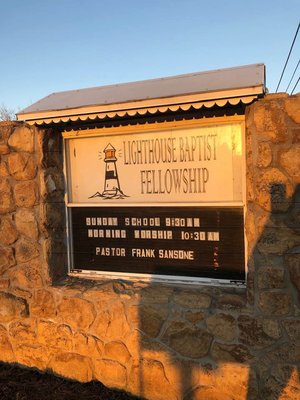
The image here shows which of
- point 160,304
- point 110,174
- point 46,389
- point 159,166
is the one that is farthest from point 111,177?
point 46,389

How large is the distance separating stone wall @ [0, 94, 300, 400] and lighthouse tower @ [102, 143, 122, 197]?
0.53m

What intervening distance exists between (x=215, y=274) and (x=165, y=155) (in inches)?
49.1

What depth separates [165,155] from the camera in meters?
3.65

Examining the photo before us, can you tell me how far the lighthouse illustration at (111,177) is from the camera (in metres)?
3.88

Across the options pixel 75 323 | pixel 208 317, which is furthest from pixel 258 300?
pixel 75 323

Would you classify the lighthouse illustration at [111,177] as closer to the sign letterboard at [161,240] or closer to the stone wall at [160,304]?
the sign letterboard at [161,240]

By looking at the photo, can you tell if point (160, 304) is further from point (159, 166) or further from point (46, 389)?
point (46, 389)

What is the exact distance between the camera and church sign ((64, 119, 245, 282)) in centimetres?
341

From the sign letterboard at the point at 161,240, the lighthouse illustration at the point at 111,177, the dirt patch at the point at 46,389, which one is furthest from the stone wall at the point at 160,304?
the lighthouse illustration at the point at 111,177

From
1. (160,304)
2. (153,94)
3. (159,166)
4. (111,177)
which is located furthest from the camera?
(111,177)

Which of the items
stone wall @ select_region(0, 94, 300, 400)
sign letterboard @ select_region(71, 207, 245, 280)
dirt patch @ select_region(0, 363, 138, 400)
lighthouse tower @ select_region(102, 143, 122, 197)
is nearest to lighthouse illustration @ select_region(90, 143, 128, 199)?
lighthouse tower @ select_region(102, 143, 122, 197)

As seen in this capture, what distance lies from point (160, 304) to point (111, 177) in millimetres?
1394

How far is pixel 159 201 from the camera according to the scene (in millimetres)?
3703

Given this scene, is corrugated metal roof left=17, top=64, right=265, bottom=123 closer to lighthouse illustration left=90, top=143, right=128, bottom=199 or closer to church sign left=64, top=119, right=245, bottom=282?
church sign left=64, top=119, right=245, bottom=282
